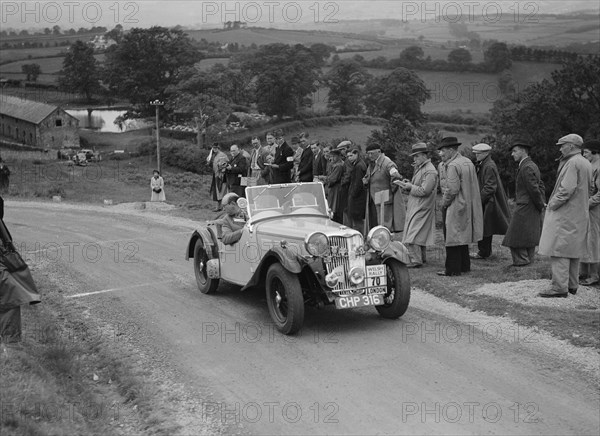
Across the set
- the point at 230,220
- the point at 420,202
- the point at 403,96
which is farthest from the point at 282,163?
the point at 403,96

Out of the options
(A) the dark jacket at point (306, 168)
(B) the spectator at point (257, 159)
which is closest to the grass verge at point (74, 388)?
(A) the dark jacket at point (306, 168)

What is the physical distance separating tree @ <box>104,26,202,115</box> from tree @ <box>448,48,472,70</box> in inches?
1291

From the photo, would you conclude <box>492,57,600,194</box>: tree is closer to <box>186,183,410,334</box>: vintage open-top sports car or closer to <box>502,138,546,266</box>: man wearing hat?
<box>502,138,546,266</box>: man wearing hat

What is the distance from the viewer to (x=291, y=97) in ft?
276

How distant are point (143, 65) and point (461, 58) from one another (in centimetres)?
4016

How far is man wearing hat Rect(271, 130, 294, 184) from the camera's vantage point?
18.4 metres

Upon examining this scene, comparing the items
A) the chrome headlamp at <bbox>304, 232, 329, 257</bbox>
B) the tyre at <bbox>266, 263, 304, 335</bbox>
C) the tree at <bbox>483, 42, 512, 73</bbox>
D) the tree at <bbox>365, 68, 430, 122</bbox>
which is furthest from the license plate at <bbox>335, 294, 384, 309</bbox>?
the tree at <bbox>483, 42, 512, 73</bbox>

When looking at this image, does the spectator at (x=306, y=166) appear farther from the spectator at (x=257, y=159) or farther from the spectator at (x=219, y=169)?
the spectator at (x=219, y=169)

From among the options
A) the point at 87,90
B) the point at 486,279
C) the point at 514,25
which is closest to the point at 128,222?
the point at 486,279

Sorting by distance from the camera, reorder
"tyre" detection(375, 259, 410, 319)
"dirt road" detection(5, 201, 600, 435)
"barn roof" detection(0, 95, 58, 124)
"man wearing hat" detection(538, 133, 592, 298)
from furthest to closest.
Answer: "barn roof" detection(0, 95, 58, 124), "man wearing hat" detection(538, 133, 592, 298), "tyre" detection(375, 259, 410, 319), "dirt road" detection(5, 201, 600, 435)

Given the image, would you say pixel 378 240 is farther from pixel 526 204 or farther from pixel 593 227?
pixel 526 204

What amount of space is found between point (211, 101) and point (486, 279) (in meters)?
68.2

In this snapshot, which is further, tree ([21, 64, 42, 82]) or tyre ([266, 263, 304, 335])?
tree ([21, 64, 42, 82])

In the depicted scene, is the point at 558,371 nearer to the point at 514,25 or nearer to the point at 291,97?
the point at 291,97
